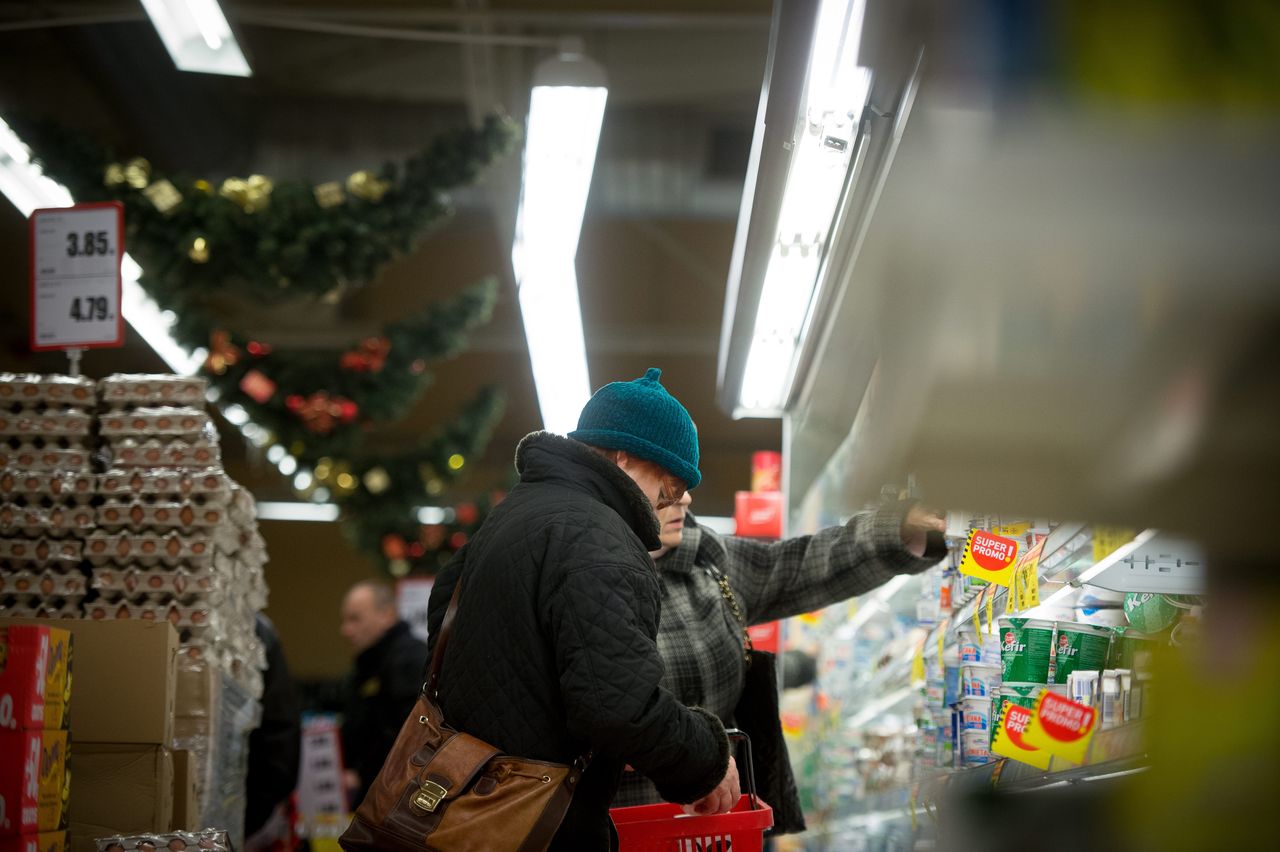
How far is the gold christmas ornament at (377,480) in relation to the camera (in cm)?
802

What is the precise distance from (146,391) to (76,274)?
0.57m

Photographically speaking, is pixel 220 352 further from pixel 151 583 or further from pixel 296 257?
pixel 151 583

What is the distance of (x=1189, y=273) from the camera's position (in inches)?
33.5

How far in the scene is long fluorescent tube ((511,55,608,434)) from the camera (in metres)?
4.59

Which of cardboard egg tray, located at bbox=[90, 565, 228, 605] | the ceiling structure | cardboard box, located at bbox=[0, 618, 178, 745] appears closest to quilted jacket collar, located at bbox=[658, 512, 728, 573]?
cardboard box, located at bbox=[0, 618, 178, 745]

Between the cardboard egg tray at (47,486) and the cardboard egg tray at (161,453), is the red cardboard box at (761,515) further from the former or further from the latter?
the cardboard egg tray at (47,486)

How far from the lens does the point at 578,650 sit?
7.33ft

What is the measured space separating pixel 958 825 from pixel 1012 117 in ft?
1.72

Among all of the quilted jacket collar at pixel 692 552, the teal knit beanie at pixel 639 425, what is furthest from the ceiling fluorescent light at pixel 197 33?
the teal knit beanie at pixel 639 425

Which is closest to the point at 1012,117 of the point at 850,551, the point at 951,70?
the point at 951,70

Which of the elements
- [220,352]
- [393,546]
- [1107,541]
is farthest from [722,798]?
[393,546]

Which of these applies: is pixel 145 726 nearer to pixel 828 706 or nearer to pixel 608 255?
pixel 828 706

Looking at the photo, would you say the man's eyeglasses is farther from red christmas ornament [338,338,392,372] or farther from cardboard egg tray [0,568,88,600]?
red christmas ornament [338,338,392,372]

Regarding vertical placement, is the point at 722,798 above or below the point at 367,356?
below
